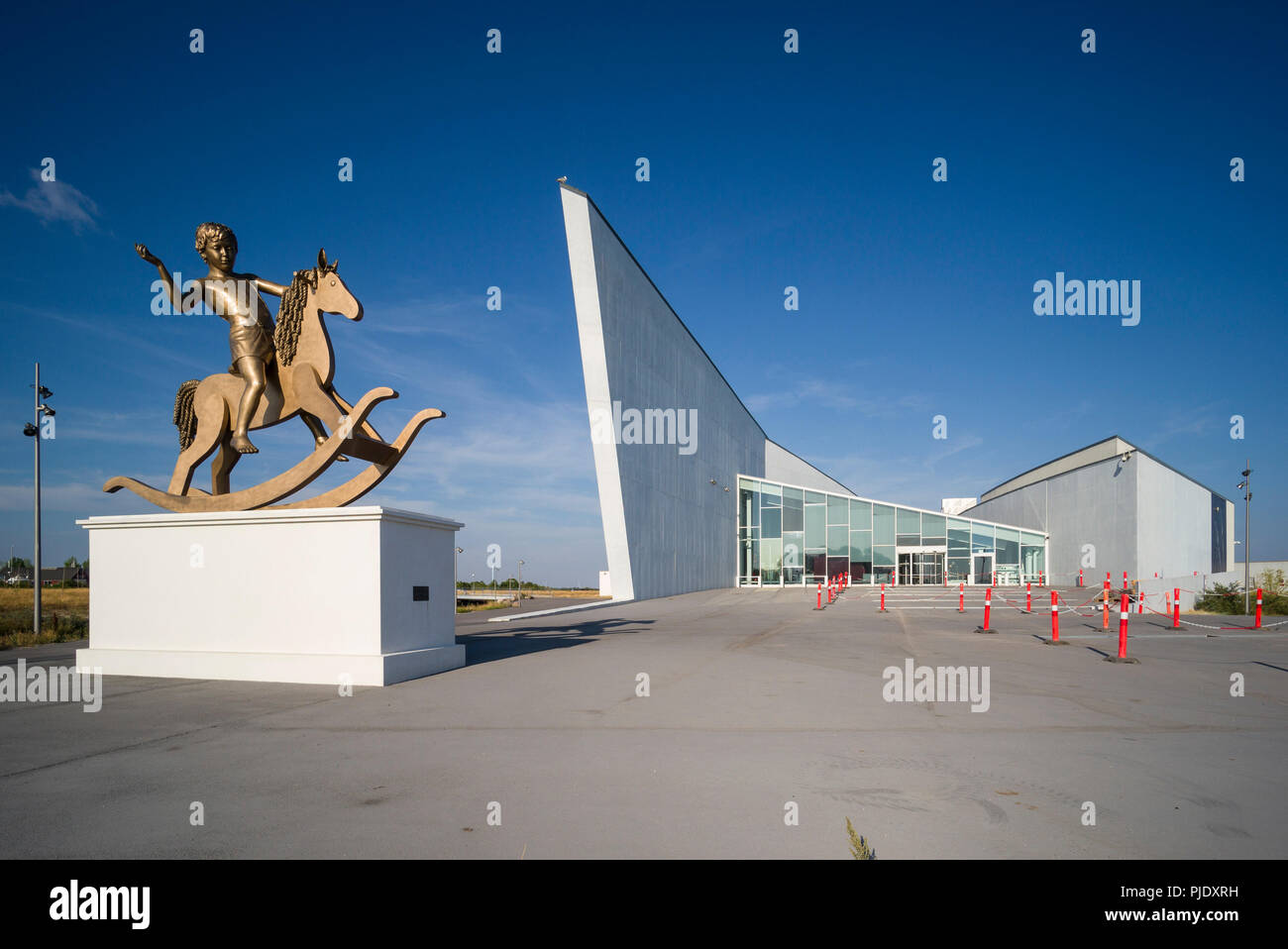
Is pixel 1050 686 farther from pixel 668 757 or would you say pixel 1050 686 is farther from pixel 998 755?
pixel 668 757

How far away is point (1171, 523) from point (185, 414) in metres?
40.4

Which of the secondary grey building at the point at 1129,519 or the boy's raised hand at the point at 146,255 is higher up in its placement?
the boy's raised hand at the point at 146,255

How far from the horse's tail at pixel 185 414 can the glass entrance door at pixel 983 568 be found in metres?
41.5

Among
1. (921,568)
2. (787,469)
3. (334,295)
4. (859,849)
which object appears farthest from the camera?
(787,469)

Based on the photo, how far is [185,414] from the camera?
12320 mm

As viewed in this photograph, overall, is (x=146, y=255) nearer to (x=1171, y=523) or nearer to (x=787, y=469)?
(x=1171, y=523)

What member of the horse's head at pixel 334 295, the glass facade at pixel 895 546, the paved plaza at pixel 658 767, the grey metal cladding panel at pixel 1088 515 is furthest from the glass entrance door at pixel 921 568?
the horse's head at pixel 334 295

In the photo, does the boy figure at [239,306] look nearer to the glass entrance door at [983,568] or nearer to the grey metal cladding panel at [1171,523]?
the grey metal cladding panel at [1171,523]

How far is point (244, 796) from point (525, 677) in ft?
18.6

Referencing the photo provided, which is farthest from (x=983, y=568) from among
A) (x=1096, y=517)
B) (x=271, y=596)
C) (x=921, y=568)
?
(x=271, y=596)

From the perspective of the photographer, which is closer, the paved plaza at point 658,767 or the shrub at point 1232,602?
the paved plaza at point 658,767

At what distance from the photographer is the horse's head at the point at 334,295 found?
37.7ft

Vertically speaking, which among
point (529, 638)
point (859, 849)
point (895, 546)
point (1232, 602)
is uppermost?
point (859, 849)
